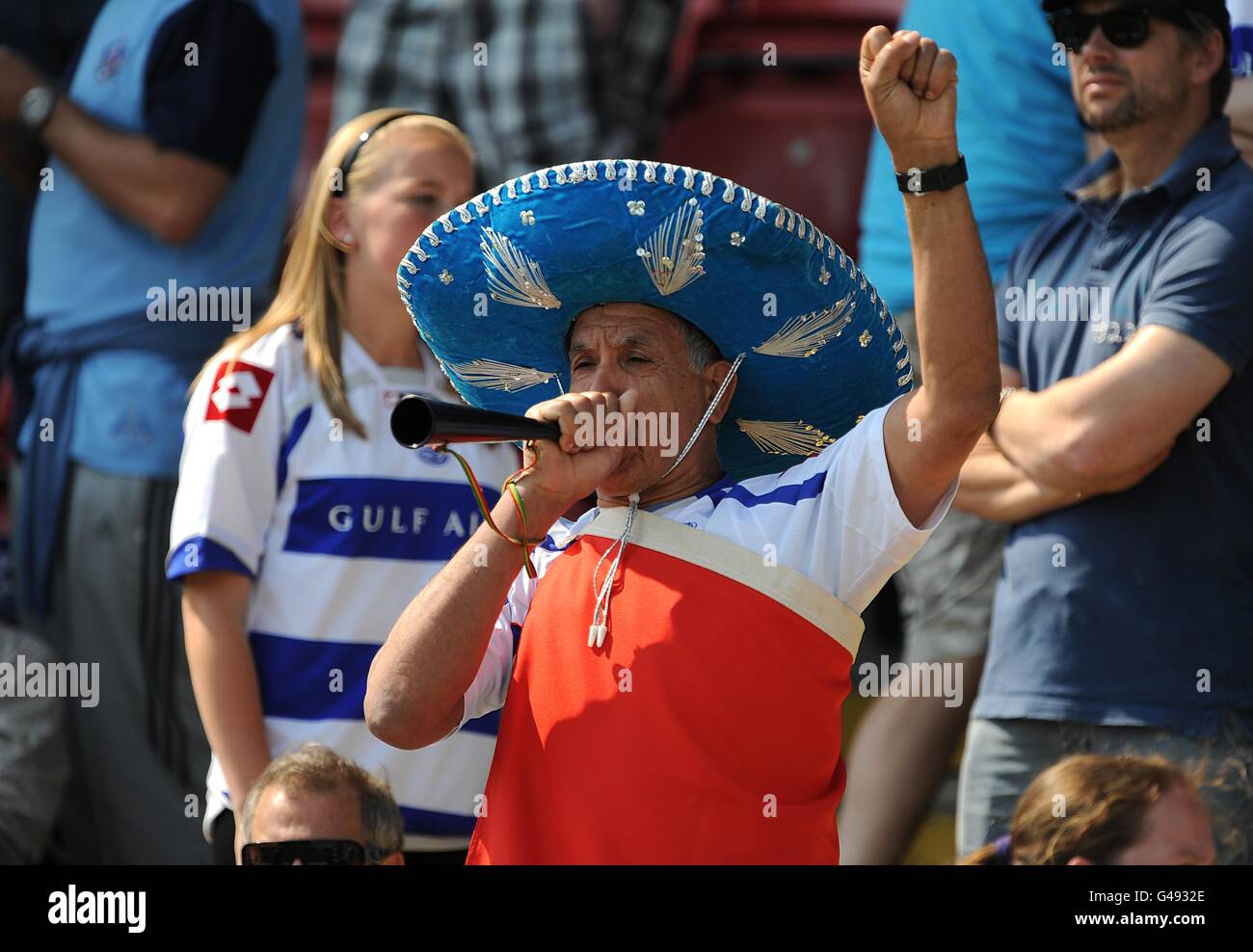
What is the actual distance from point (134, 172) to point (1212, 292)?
2389 millimetres

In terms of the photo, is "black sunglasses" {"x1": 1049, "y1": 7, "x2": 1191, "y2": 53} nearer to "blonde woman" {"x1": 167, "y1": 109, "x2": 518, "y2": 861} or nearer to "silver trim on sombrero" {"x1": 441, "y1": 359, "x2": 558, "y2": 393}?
"blonde woman" {"x1": 167, "y1": 109, "x2": 518, "y2": 861}

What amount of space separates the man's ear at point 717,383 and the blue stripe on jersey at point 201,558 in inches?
43.6

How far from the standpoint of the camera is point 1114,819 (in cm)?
273

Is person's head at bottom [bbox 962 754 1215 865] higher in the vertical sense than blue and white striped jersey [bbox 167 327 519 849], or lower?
lower

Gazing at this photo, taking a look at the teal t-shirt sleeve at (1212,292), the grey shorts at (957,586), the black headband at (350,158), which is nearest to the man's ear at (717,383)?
the teal t-shirt sleeve at (1212,292)

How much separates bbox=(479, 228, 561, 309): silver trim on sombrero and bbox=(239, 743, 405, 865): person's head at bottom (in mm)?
783

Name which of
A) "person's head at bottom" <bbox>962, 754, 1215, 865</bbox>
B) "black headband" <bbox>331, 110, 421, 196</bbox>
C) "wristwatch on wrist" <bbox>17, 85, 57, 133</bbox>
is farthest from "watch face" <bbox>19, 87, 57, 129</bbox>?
"person's head at bottom" <bbox>962, 754, 1215, 865</bbox>

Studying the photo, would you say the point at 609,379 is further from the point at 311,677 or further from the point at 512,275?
the point at 311,677

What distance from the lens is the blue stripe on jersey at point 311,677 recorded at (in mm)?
3475

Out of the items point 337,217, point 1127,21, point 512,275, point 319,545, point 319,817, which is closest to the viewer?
point 512,275

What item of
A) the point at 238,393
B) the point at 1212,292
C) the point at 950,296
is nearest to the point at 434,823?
the point at 238,393

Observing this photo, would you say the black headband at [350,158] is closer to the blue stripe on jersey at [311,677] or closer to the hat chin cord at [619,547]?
the blue stripe on jersey at [311,677]

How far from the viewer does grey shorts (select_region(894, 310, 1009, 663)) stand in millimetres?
4172
